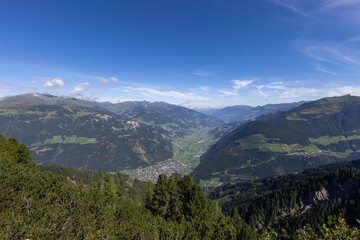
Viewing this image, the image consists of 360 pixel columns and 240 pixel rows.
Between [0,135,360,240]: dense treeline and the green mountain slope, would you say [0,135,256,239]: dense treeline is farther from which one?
the green mountain slope

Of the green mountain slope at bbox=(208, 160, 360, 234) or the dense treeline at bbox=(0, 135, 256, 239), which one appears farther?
the green mountain slope at bbox=(208, 160, 360, 234)

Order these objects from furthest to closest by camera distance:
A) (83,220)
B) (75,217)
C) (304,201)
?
(304,201) → (75,217) → (83,220)

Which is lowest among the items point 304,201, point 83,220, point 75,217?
point 304,201

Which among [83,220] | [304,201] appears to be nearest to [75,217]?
[83,220]

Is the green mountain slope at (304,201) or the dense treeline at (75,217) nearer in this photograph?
the dense treeline at (75,217)

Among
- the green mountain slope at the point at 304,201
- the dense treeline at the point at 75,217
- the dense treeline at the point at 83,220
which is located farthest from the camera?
the green mountain slope at the point at 304,201

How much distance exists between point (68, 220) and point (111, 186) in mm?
51724

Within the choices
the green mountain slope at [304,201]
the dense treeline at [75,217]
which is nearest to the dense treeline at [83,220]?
the dense treeline at [75,217]

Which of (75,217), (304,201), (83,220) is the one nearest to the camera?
(83,220)

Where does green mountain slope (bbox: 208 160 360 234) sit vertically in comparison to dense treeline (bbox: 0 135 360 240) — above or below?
below

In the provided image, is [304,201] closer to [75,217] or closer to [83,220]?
[83,220]

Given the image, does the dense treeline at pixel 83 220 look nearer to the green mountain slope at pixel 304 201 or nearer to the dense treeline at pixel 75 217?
the dense treeline at pixel 75 217

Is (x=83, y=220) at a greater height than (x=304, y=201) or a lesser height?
greater

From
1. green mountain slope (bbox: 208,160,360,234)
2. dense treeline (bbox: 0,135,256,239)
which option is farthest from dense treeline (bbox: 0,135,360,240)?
green mountain slope (bbox: 208,160,360,234)
